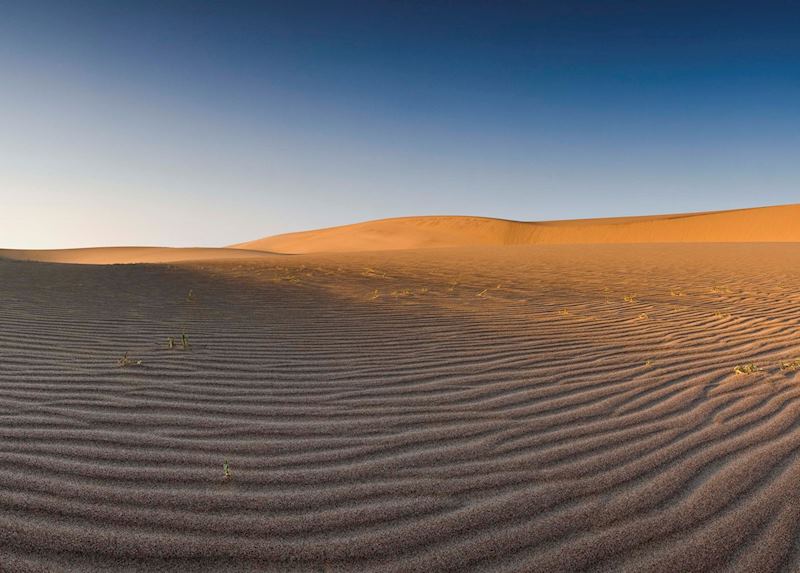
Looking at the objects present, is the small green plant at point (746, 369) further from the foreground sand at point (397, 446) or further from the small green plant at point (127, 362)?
the small green plant at point (127, 362)

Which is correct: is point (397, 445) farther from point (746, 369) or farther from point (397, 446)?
point (746, 369)

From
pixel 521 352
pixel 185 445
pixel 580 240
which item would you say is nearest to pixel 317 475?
pixel 185 445

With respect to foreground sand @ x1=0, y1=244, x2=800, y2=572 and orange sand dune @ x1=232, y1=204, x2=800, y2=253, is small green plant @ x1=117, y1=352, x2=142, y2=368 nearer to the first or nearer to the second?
foreground sand @ x1=0, y1=244, x2=800, y2=572

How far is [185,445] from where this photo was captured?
9.46ft

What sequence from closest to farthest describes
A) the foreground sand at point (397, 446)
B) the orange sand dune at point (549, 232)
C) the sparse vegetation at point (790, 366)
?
the foreground sand at point (397, 446), the sparse vegetation at point (790, 366), the orange sand dune at point (549, 232)

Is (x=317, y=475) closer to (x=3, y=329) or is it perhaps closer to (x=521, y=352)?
(x=521, y=352)

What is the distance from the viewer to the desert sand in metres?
2.08

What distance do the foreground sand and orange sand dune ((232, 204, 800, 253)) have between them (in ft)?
157

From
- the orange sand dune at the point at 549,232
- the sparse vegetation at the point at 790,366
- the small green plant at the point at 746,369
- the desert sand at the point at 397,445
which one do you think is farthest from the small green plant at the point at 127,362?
the orange sand dune at the point at 549,232

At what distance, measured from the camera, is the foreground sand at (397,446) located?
208 centimetres

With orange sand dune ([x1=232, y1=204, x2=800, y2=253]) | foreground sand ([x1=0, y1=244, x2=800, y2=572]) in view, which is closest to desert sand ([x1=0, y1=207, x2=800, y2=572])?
foreground sand ([x1=0, y1=244, x2=800, y2=572])

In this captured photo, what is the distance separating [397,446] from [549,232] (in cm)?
6746

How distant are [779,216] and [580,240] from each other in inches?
836

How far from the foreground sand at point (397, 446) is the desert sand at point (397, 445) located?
Result: 13 millimetres
